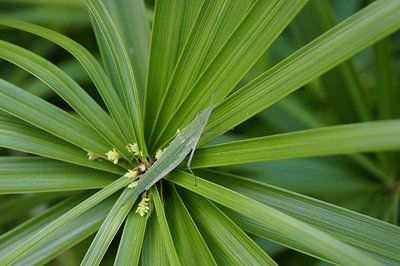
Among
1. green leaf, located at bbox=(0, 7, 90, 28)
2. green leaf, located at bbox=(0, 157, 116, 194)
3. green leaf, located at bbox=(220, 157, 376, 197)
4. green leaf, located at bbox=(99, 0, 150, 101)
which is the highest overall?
green leaf, located at bbox=(0, 7, 90, 28)

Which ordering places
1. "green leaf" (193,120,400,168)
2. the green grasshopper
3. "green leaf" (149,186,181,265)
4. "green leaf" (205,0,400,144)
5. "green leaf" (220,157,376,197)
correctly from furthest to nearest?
"green leaf" (220,157,376,197), the green grasshopper, "green leaf" (149,186,181,265), "green leaf" (205,0,400,144), "green leaf" (193,120,400,168)

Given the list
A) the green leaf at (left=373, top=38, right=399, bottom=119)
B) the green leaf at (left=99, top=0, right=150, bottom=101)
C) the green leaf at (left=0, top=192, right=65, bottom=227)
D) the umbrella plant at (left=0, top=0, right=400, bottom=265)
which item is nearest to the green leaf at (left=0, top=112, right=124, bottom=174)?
the umbrella plant at (left=0, top=0, right=400, bottom=265)

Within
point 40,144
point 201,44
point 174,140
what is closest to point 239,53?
point 201,44

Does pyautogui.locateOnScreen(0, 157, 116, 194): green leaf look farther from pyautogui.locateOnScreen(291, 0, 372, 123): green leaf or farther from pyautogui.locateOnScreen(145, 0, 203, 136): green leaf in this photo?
pyautogui.locateOnScreen(291, 0, 372, 123): green leaf

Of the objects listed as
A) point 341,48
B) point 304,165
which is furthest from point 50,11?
point 341,48

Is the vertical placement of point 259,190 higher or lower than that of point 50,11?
lower

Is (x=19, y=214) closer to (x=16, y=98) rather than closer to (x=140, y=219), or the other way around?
(x=16, y=98)

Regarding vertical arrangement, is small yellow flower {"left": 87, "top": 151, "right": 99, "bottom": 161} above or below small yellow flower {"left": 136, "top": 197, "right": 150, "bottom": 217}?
above

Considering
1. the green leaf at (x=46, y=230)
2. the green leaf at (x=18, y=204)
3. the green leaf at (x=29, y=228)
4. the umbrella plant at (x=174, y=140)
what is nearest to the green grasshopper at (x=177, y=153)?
the umbrella plant at (x=174, y=140)

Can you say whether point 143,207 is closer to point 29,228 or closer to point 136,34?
point 29,228
